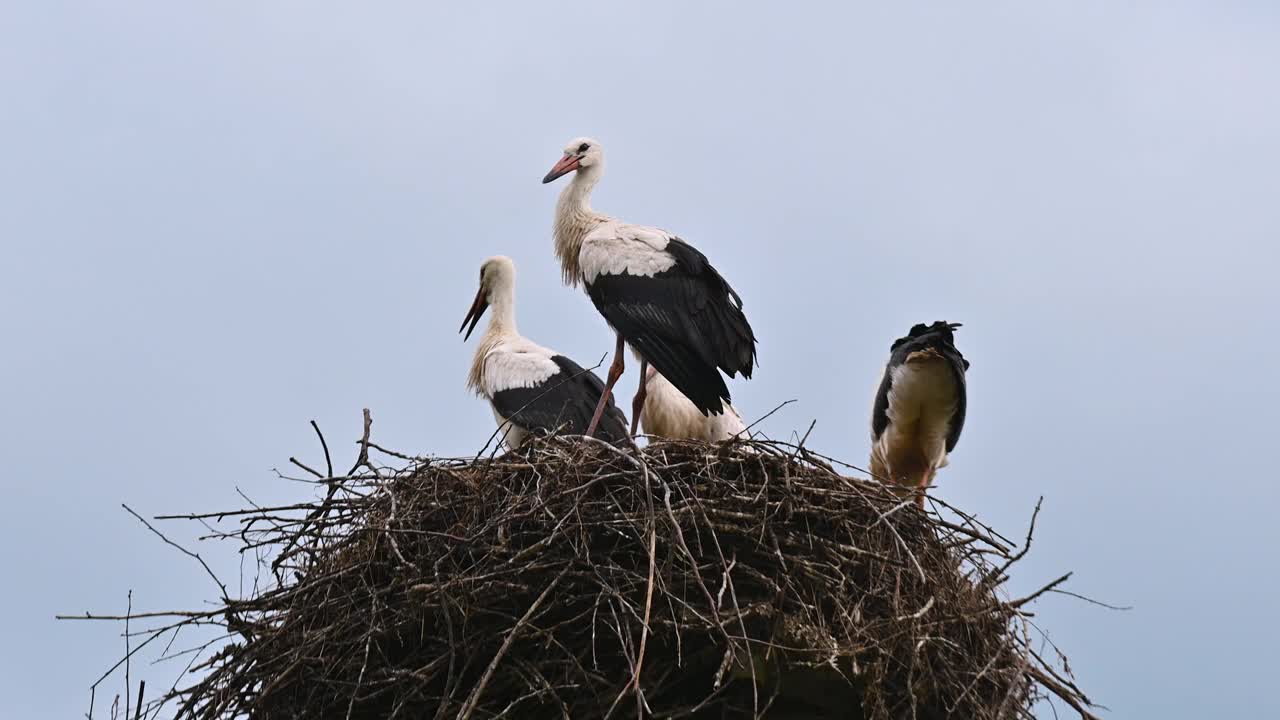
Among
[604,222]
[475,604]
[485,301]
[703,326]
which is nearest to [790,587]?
[475,604]

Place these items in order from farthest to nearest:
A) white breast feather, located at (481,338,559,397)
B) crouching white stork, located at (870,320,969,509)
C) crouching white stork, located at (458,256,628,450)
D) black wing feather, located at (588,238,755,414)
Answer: white breast feather, located at (481,338,559,397), crouching white stork, located at (458,256,628,450), crouching white stork, located at (870,320,969,509), black wing feather, located at (588,238,755,414)

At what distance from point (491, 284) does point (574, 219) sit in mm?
1331

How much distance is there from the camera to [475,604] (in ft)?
17.3

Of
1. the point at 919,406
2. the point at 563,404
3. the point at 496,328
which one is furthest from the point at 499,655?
the point at 496,328

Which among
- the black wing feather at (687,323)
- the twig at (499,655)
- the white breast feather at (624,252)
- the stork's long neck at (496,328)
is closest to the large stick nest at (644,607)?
the twig at (499,655)

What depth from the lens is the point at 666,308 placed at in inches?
281

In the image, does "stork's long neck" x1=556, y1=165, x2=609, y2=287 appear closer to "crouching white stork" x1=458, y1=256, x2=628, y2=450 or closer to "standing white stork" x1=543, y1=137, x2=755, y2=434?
"standing white stork" x1=543, y1=137, x2=755, y2=434

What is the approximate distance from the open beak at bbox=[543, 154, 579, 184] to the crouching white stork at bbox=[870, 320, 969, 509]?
1.87m

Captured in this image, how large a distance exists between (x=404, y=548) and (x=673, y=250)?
233cm

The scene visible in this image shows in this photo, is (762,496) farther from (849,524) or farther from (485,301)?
(485,301)

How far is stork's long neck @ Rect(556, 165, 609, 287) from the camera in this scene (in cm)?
794

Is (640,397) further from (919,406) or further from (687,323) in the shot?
(919,406)

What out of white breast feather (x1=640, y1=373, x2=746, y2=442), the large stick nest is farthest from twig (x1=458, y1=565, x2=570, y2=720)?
white breast feather (x1=640, y1=373, x2=746, y2=442)

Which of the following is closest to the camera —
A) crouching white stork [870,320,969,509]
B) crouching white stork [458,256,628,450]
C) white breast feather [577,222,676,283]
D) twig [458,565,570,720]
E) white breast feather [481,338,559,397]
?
twig [458,565,570,720]
